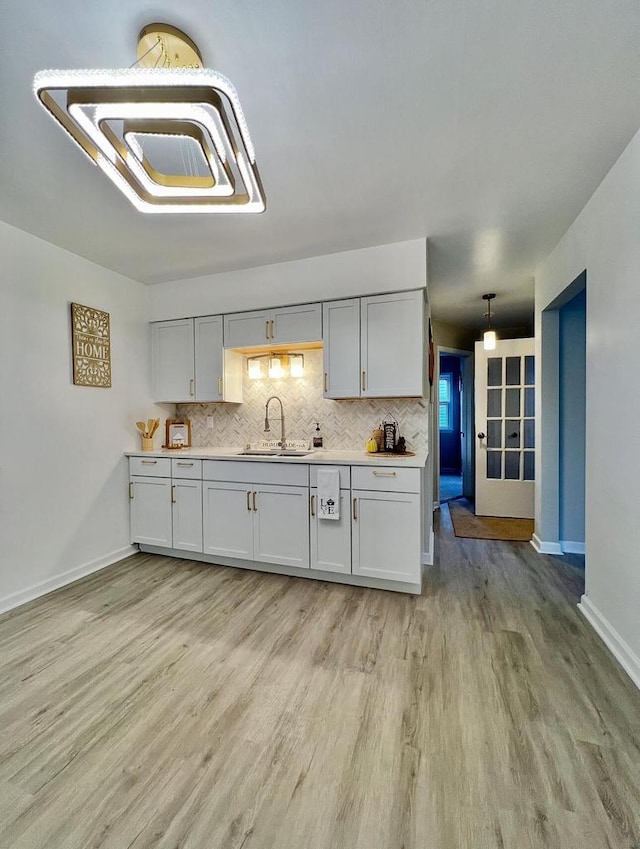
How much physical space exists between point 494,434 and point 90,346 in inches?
178

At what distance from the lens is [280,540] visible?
287 cm

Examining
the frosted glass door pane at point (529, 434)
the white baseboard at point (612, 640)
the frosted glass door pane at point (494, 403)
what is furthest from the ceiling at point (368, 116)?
the white baseboard at point (612, 640)

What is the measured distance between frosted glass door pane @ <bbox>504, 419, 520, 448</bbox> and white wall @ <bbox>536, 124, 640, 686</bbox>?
7.58 feet

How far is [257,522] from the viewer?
9.62ft

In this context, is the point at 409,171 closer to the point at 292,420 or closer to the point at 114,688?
the point at 292,420

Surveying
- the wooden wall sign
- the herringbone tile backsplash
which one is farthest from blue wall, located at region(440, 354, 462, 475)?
the wooden wall sign

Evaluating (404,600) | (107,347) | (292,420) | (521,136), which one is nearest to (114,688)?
(404,600)

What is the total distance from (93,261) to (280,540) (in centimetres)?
281

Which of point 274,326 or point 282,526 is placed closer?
point 282,526

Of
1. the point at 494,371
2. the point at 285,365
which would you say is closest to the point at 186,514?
the point at 285,365

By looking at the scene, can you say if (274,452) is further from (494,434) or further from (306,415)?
(494,434)

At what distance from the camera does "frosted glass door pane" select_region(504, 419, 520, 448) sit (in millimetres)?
4504

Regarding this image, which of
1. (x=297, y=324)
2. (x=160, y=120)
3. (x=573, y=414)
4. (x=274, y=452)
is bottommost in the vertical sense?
(x=274, y=452)

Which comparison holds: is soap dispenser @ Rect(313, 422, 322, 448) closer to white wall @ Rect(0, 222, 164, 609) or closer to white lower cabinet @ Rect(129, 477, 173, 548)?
white lower cabinet @ Rect(129, 477, 173, 548)
